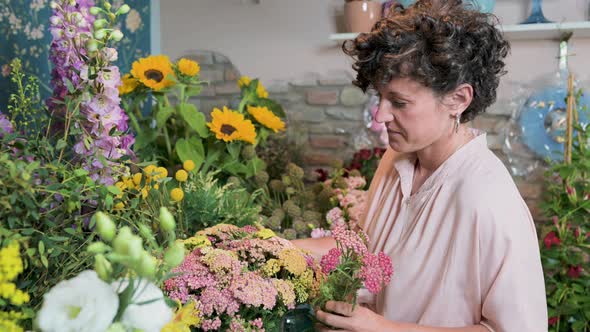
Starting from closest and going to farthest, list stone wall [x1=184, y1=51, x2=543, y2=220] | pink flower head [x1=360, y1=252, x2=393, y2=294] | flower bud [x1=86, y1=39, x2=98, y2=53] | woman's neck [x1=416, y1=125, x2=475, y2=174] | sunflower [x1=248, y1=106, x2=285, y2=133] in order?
pink flower head [x1=360, y1=252, x2=393, y2=294], flower bud [x1=86, y1=39, x2=98, y2=53], woman's neck [x1=416, y1=125, x2=475, y2=174], sunflower [x1=248, y1=106, x2=285, y2=133], stone wall [x1=184, y1=51, x2=543, y2=220]

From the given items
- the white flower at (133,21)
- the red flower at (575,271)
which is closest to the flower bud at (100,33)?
the white flower at (133,21)

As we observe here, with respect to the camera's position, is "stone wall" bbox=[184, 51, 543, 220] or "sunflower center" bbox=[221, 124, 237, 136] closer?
"sunflower center" bbox=[221, 124, 237, 136]

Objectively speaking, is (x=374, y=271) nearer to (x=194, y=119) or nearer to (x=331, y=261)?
(x=331, y=261)

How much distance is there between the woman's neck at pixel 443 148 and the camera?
148 cm

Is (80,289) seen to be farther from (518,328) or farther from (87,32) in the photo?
(518,328)

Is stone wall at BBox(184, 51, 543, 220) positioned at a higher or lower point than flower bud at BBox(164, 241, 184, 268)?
lower

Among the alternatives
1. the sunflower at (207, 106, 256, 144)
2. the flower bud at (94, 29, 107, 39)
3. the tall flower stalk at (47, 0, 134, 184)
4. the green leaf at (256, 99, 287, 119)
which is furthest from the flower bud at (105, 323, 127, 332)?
the green leaf at (256, 99, 287, 119)

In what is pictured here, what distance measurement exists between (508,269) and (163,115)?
130 centimetres

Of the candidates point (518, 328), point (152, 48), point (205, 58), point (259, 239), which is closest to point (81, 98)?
point (259, 239)

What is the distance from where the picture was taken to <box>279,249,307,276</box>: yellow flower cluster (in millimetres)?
1119

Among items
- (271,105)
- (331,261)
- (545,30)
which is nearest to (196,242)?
(331,261)

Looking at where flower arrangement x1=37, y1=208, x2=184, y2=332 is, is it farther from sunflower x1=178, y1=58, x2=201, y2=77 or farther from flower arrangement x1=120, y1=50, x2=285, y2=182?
sunflower x1=178, y1=58, x2=201, y2=77

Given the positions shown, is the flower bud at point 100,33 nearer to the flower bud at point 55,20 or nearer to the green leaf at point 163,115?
the flower bud at point 55,20

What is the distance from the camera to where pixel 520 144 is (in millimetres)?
2709
